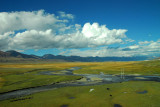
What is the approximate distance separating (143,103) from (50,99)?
2692 centimetres

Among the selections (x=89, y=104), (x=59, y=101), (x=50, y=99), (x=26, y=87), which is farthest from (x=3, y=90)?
(x=89, y=104)

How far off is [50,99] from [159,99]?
32338 millimetres

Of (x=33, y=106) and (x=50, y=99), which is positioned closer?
(x=33, y=106)

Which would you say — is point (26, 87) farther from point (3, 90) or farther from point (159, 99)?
point (159, 99)

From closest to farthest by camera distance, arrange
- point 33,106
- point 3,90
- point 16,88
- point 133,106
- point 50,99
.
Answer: point 133,106 → point 33,106 → point 50,99 → point 3,90 → point 16,88

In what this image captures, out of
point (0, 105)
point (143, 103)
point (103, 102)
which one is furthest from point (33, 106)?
point (143, 103)

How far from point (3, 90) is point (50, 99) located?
81.2ft

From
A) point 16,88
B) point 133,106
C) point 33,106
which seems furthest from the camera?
point 16,88

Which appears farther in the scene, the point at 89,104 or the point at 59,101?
the point at 59,101

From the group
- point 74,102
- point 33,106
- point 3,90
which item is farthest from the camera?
point 3,90

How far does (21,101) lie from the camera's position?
124ft

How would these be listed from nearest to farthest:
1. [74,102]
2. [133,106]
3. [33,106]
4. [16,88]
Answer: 1. [133,106]
2. [33,106]
3. [74,102]
4. [16,88]

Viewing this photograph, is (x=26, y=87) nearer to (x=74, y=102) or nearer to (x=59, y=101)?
(x=59, y=101)

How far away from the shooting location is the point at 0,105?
115 feet
